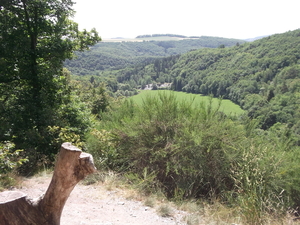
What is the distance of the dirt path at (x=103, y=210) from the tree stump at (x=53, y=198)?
4.55ft

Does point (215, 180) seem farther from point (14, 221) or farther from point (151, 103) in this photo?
point (14, 221)

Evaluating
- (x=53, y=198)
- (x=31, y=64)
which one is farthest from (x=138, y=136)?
(x=31, y=64)

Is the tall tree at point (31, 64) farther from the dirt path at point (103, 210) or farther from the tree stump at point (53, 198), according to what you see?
the tree stump at point (53, 198)

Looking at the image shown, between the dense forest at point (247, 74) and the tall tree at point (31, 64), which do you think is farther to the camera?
→ the dense forest at point (247, 74)

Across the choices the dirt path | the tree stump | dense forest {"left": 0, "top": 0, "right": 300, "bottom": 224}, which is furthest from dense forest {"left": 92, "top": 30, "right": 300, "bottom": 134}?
the tree stump

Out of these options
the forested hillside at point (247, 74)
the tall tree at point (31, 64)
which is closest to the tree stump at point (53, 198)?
the tall tree at point (31, 64)

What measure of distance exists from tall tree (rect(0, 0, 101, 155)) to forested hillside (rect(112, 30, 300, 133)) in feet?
136

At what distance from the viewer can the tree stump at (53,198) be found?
1681 millimetres

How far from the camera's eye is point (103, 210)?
11.7ft

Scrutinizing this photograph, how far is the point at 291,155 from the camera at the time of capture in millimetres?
4703

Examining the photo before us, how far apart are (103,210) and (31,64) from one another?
4.73 meters

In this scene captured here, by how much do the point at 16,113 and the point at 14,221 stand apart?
17.2 ft

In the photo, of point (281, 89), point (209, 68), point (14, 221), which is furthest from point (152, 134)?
point (209, 68)

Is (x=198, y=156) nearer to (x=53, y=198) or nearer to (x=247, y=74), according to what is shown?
(x=53, y=198)
